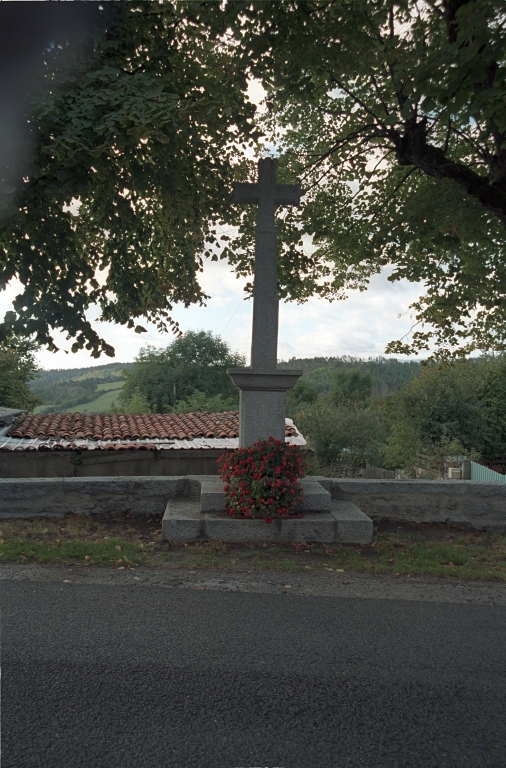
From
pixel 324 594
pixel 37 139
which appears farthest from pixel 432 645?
pixel 37 139

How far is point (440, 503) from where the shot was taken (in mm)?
6062

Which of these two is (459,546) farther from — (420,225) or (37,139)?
(37,139)

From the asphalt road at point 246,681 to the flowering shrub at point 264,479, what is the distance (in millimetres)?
1476

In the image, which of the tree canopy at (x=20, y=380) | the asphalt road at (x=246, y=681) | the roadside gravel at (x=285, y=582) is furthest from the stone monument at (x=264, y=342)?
the tree canopy at (x=20, y=380)

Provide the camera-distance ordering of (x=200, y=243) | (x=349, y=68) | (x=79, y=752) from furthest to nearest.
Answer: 1. (x=200, y=243)
2. (x=349, y=68)
3. (x=79, y=752)

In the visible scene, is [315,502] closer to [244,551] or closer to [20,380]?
[244,551]

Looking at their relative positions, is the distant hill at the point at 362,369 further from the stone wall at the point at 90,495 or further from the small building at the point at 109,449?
the stone wall at the point at 90,495

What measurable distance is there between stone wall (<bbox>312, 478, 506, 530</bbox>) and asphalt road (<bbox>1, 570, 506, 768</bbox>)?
90.4 inches

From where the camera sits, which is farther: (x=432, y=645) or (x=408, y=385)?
(x=408, y=385)

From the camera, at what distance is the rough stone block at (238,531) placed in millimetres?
5129

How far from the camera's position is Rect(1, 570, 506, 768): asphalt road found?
210 centimetres

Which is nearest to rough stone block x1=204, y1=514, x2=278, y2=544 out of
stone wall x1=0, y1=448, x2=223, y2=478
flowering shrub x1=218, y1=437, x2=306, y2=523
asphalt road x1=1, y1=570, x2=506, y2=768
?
flowering shrub x1=218, y1=437, x2=306, y2=523

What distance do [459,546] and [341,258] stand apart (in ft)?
22.2

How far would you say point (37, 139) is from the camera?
520 centimetres
